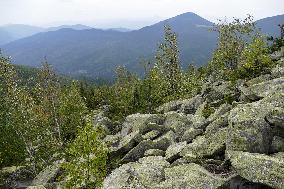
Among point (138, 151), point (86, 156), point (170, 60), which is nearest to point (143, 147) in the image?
point (138, 151)

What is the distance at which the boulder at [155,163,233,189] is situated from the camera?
29484 millimetres

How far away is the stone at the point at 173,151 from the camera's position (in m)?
38.0

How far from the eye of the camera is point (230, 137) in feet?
109

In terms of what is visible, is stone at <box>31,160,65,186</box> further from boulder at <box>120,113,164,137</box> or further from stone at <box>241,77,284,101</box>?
stone at <box>241,77,284,101</box>

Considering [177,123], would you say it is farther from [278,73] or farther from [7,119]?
[7,119]

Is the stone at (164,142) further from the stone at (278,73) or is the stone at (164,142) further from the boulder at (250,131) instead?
the stone at (278,73)

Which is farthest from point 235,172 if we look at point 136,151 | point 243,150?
point 136,151

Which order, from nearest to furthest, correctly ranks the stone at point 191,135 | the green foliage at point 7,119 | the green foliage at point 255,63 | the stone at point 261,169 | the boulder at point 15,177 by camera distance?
the stone at point 261,169 → the stone at point 191,135 → the boulder at point 15,177 → the green foliage at point 7,119 → the green foliage at point 255,63

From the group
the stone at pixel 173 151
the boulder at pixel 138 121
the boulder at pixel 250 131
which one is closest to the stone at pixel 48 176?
the boulder at pixel 138 121

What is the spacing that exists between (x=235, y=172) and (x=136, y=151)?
15.4m

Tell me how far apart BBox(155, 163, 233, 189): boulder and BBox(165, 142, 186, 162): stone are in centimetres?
588

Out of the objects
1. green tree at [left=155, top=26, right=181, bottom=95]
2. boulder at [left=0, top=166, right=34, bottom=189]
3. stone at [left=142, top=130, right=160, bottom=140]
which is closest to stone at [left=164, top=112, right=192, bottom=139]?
stone at [left=142, top=130, right=160, bottom=140]

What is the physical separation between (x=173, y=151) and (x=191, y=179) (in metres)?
9.28

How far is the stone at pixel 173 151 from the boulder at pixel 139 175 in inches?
49.1
